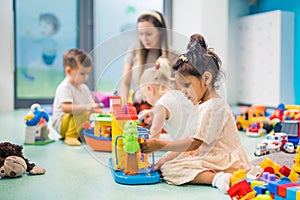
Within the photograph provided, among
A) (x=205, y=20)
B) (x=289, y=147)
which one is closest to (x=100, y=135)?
(x=289, y=147)

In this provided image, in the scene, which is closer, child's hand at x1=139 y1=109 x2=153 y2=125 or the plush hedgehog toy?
the plush hedgehog toy

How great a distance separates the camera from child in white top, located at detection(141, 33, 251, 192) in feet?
3.40

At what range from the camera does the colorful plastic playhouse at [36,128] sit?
65.9 inches

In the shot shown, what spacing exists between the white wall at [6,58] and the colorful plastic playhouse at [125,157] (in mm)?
2309

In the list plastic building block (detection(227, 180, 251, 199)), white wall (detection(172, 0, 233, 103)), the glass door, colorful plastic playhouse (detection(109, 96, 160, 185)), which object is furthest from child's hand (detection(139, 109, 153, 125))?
the glass door

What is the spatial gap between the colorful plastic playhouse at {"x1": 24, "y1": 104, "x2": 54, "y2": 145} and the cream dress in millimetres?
782

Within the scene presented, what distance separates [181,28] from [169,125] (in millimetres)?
1858

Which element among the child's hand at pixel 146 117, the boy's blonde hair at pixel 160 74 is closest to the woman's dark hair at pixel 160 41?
the boy's blonde hair at pixel 160 74

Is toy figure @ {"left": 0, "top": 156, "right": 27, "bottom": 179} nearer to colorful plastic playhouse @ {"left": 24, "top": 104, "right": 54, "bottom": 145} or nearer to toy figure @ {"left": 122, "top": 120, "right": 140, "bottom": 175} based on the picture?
toy figure @ {"left": 122, "top": 120, "right": 140, "bottom": 175}

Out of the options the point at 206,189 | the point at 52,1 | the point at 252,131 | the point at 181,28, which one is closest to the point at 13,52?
the point at 52,1

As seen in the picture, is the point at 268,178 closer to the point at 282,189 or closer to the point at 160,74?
the point at 282,189

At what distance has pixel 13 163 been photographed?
1.11m

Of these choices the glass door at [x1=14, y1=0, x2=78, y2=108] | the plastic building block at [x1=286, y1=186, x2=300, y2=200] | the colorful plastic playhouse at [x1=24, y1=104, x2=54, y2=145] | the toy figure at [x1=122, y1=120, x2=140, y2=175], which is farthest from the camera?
the glass door at [x1=14, y1=0, x2=78, y2=108]

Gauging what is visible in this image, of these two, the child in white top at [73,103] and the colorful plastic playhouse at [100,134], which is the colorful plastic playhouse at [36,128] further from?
the colorful plastic playhouse at [100,134]
